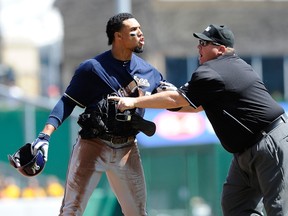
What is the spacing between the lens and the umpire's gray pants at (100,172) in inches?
316

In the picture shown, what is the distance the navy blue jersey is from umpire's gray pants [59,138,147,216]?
0.33 meters

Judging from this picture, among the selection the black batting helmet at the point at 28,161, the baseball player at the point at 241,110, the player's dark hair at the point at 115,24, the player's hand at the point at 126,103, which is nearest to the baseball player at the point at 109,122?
the player's dark hair at the point at 115,24

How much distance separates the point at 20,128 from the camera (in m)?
→ 17.4

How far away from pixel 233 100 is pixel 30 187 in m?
8.55

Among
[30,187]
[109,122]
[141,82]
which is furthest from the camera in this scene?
[30,187]

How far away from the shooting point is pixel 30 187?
15578 mm

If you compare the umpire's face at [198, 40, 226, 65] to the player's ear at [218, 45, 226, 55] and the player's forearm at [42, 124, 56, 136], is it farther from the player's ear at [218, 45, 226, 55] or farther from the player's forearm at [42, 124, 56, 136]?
the player's forearm at [42, 124, 56, 136]

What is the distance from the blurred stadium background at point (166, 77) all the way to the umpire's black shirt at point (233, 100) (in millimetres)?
3540

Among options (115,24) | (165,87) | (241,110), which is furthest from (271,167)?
(115,24)

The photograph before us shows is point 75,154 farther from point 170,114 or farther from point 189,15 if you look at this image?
point 189,15

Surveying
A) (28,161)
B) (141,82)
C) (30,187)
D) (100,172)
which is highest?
(141,82)

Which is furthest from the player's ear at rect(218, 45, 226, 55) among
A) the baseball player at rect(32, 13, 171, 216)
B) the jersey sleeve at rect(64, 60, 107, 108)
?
the jersey sleeve at rect(64, 60, 107, 108)

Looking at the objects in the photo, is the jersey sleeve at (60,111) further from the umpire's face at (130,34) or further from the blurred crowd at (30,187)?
the blurred crowd at (30,187)

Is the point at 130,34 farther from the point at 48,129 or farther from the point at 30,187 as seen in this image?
the point at 30,187
